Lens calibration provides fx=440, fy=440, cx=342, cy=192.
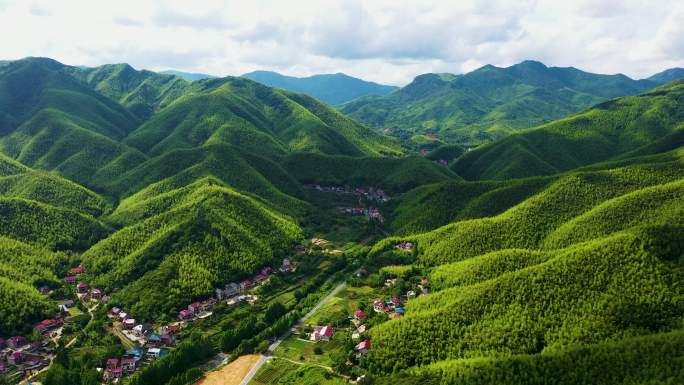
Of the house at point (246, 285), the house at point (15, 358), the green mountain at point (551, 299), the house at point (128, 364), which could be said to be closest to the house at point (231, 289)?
the house at point (246, 285)

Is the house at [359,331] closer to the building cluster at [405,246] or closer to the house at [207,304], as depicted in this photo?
the house at [207,304]

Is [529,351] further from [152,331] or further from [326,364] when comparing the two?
[152,331]

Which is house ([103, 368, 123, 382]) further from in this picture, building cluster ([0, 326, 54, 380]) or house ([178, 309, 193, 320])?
house ([178, 309, 193, 320])

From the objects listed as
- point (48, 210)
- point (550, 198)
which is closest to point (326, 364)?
point (550, 198)

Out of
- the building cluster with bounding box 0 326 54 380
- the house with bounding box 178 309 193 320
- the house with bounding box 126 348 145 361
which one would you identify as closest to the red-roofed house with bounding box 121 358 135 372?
the house with bounding box 126 348 145 361

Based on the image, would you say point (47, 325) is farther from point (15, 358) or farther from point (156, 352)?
point (156, 352)

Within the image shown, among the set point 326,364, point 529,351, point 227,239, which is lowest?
point 326,364
